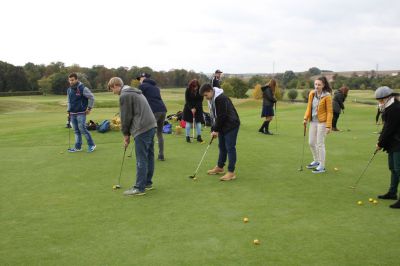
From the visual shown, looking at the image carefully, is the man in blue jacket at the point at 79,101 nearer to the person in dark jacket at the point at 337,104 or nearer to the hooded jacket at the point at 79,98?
the hooded jacket at the point at 79,98

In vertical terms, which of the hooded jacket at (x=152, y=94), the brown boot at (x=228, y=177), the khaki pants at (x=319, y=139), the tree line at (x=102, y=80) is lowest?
the brown boot at (x=228, y=177)

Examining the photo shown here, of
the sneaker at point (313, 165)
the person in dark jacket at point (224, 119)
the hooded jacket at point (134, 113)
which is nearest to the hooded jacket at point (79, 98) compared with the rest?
the hooded jacket at point (134, 113)

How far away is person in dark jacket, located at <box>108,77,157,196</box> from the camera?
719 cm

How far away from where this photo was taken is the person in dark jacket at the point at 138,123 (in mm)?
7188

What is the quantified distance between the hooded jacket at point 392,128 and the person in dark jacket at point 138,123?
4275 mm

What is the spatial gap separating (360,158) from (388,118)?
4.23 metres

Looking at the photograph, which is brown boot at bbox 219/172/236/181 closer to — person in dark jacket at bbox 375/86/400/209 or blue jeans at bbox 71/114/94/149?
person in dark jacket at bbox 375/86/400/209

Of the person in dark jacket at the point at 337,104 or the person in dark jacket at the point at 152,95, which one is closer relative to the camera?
the person in dark jacket at the point at 152,95

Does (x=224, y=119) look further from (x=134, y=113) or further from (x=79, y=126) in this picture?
(x=79, y=126)

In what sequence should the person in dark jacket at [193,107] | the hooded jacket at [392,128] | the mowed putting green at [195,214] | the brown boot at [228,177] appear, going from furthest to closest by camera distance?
1. the person in dark jacket at [193,107]
2. the brown boot at [228,177]
3. the hooded jacket at [392,128]
4. the mowed putting green at [195,214]

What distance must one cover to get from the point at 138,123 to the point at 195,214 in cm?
→ 216

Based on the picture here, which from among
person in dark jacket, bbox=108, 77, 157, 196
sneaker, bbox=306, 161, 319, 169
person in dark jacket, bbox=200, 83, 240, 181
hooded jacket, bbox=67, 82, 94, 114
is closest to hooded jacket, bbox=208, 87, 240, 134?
person in dark jacket, bbox=200, 83, 240, 181

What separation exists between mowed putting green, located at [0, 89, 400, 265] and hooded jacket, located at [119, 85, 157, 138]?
1.31 metres

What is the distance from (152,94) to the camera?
31.7 ft
